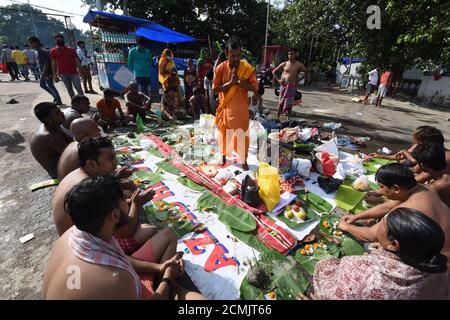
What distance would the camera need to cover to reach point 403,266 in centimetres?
138

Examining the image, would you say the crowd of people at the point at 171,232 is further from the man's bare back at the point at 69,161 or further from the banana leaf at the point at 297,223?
the banana leaf at the point at 297,223

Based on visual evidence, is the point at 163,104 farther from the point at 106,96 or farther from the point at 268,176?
the point at 268,176

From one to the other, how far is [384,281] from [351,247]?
3.59 ft

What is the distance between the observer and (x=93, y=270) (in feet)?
3.80

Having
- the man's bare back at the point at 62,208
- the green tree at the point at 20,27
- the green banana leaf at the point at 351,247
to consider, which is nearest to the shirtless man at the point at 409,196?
the green banana leaf at the point at 351,247

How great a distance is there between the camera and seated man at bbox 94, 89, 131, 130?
567 centimetres

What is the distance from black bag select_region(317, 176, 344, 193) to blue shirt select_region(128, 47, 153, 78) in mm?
6241

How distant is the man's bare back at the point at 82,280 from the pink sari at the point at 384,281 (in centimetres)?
135

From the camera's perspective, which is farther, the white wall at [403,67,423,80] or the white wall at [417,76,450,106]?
the white wall at [403,67,423,80]

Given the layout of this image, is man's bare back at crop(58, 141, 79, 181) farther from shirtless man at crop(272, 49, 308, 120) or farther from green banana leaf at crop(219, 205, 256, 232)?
shirtless man at crop(272, 49, 308, 120)

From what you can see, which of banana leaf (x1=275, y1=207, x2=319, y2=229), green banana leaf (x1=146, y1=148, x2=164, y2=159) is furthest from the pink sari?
green banana leaf (x1=146, y1=148, x2=164, y2=159)
